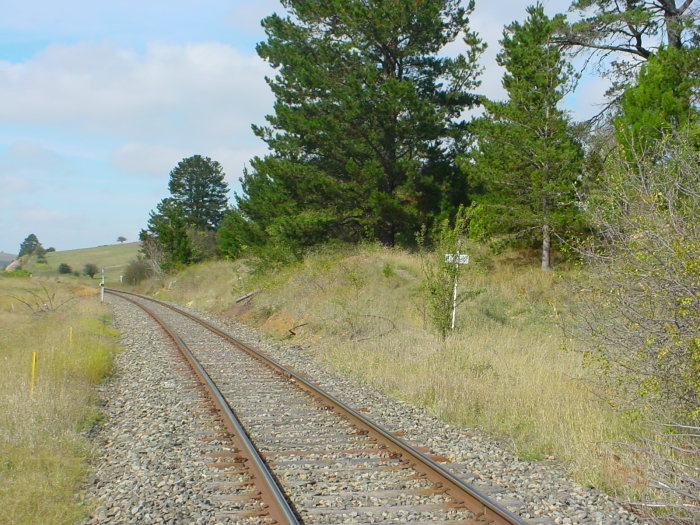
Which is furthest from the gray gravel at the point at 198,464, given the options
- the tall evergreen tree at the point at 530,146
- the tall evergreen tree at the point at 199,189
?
the tall evergreen tree at the point at 199,189

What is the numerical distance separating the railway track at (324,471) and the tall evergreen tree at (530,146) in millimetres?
13798

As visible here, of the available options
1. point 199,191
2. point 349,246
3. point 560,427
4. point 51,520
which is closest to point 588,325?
point 560,427

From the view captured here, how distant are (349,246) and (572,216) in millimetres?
10111

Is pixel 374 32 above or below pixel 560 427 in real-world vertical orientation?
above

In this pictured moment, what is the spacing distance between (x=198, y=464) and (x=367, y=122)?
2092cm

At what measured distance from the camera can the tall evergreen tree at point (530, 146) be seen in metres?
21.7

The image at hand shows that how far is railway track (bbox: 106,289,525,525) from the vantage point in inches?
217

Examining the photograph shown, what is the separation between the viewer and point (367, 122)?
85.7 feet

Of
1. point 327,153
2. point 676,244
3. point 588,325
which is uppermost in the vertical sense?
point 327,153

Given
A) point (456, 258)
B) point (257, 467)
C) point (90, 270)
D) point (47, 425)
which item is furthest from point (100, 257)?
point (257, 467)

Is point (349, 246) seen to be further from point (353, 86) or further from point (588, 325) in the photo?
point (588, 325)

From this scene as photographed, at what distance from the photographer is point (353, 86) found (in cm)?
2489

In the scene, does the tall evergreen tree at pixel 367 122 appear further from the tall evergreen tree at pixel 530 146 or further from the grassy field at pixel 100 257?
the grassy field at pixel 100 257

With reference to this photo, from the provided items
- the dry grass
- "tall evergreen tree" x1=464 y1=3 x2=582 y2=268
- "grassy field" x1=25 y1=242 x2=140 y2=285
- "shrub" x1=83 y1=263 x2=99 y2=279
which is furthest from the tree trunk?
"shrub" x1=83 y1=263 x2=99 y2=279
